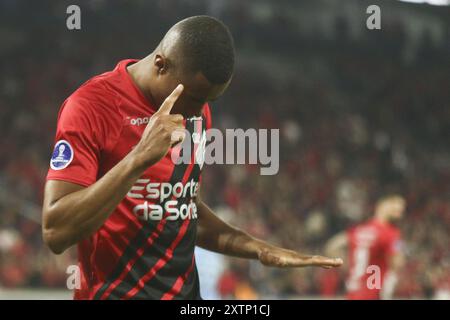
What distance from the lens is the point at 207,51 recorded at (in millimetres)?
2393

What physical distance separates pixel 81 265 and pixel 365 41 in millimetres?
16382

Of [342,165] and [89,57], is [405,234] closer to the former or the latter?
[342,165]

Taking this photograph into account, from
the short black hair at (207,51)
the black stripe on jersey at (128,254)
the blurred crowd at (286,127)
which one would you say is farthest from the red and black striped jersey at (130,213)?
the blurred crowd at (286,127)

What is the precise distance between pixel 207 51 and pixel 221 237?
3.19 feet

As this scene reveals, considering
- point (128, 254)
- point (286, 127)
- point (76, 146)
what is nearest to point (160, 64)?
point (76, 146)

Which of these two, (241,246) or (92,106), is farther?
(241,246)

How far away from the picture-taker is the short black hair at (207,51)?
7.83ft

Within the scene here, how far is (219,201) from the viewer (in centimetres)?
1322

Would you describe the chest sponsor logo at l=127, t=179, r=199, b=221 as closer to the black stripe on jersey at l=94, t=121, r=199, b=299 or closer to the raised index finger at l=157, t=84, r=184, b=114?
the black stripe on jersey at l=94, t=121, r=199, b=299

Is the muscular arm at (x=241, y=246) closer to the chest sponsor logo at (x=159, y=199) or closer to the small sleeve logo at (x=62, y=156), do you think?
the chest sponsor logo at (x=159, y=199)

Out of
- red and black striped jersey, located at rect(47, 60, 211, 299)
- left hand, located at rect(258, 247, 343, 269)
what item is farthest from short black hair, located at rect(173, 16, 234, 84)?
left hand, located at rect(258, 247, 343, 269)

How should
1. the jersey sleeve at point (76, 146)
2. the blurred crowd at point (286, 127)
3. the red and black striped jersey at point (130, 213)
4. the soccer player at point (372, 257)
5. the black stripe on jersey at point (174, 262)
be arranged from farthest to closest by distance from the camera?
the blurred crowd at point (286, 127) → the soccer player at point (372, 257) → the black stripe on jersey at point (174, 262) → the red and black striped jersey at point (130, 213) → the jersey sleeve at point (76, 146)

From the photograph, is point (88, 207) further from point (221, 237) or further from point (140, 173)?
point (221, 237)

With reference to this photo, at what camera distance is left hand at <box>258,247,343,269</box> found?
2730 mm
